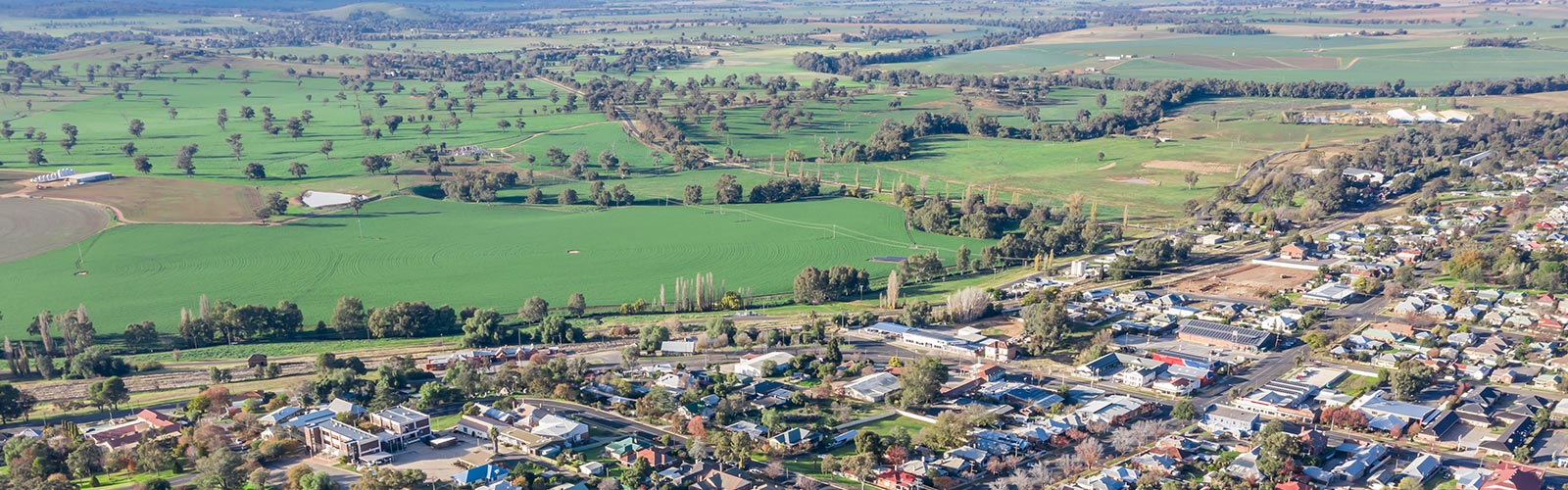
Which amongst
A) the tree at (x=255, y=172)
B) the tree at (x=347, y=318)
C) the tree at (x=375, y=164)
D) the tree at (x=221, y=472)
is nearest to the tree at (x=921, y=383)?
the tree at (x=221, y=472)

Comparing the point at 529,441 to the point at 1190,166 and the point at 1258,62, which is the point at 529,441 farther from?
the point at 1258,62

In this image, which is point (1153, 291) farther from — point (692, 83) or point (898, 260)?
point (692, 83)

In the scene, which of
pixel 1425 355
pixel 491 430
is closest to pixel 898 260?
pixel 1425 355

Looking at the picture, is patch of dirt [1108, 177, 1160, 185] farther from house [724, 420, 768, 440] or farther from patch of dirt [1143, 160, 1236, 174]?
house [724, 420, 768, 440]

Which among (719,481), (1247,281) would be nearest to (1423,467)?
(719,481)

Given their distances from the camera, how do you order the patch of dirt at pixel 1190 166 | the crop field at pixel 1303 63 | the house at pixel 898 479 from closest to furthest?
the house at pixel 898 479 < the patch of dirt at pixel 1190 166 < the crop field at pixel 1303 63

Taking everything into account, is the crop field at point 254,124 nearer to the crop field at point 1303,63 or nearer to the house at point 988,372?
the house at point 988,372
